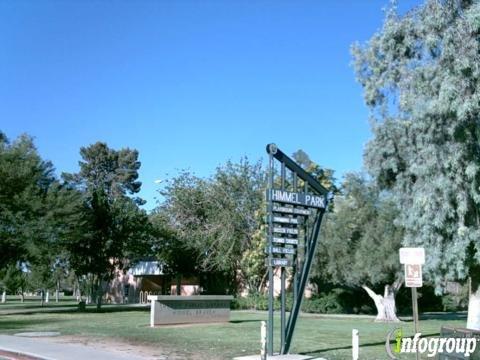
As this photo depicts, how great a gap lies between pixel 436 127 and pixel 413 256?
4.64 metres

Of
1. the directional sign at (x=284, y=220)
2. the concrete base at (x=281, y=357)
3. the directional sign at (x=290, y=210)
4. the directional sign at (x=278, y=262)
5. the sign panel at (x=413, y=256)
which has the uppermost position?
the directional sign at (x=290, y=210)

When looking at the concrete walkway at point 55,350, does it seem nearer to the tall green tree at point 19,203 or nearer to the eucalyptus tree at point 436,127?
the eucalyptus tree at point 436,127

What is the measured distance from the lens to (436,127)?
1611cm

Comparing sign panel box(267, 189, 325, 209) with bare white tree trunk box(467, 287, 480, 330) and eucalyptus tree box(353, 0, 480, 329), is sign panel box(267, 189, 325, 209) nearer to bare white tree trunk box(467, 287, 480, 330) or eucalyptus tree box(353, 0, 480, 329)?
eucalyptus tree box(353, 0, 480, 329)

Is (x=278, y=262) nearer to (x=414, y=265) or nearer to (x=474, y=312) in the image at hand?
(x=414, y=265)

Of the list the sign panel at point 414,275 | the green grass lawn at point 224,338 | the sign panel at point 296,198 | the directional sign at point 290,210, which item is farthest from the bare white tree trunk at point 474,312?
the directional sign at point 290,210

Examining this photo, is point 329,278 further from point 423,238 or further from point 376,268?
point 423,238

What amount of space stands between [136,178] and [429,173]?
72205 millimetres

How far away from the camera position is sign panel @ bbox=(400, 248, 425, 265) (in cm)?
1288

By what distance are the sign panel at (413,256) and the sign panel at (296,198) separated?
3.39 metres

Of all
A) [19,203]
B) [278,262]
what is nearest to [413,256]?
[278,262]

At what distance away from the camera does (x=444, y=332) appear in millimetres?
12484

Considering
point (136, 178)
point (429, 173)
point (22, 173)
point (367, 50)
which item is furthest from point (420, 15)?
point (136, 178)

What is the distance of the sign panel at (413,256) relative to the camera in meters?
12.9
